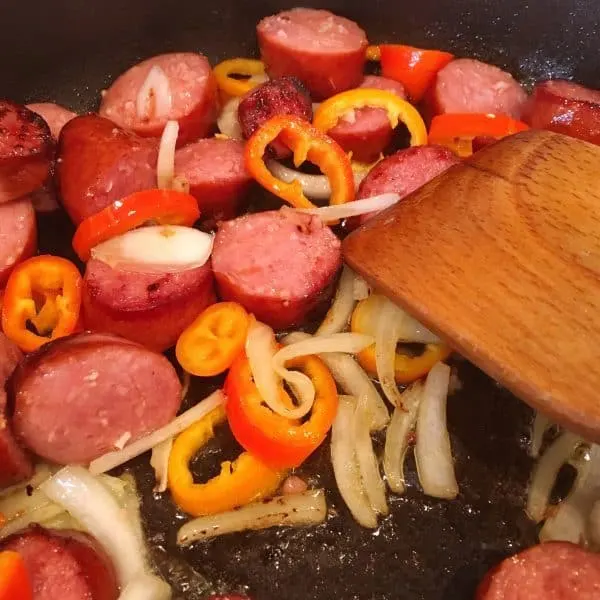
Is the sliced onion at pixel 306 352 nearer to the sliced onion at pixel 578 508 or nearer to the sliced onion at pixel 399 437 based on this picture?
the sliced onion at pixel 399 437

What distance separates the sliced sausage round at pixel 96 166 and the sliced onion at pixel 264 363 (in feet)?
1.88

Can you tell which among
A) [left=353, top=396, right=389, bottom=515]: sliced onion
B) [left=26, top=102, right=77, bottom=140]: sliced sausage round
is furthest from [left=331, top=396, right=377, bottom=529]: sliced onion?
[left=26, top=102, right=77, bottom=140]: sliced sausage round

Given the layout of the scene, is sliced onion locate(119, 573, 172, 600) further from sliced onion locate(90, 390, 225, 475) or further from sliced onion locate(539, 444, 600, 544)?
sliced onion locate(539, 444, 600, 544)

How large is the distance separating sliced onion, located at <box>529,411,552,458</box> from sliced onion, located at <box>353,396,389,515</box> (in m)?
0.43

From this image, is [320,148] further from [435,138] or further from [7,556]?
[7,556]

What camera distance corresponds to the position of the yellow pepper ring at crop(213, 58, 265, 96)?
2707 mm

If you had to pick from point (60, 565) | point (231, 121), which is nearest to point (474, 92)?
point (231, 121)

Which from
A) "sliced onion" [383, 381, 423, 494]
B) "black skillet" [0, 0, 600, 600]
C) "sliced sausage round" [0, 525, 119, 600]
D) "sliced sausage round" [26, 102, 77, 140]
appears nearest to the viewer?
"sliced sausage round" [0, 525, 119, 600]

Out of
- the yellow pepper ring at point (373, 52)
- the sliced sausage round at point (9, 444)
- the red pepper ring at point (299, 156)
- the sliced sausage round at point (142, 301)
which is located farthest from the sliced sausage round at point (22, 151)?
the yellow pepper ring at point (373, 52)

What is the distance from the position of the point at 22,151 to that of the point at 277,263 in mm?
779

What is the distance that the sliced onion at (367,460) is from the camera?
2.04m

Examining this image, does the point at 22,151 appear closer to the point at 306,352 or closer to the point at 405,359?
the point at 306,352

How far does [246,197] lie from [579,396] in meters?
1.23

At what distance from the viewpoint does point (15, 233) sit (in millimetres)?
2240
